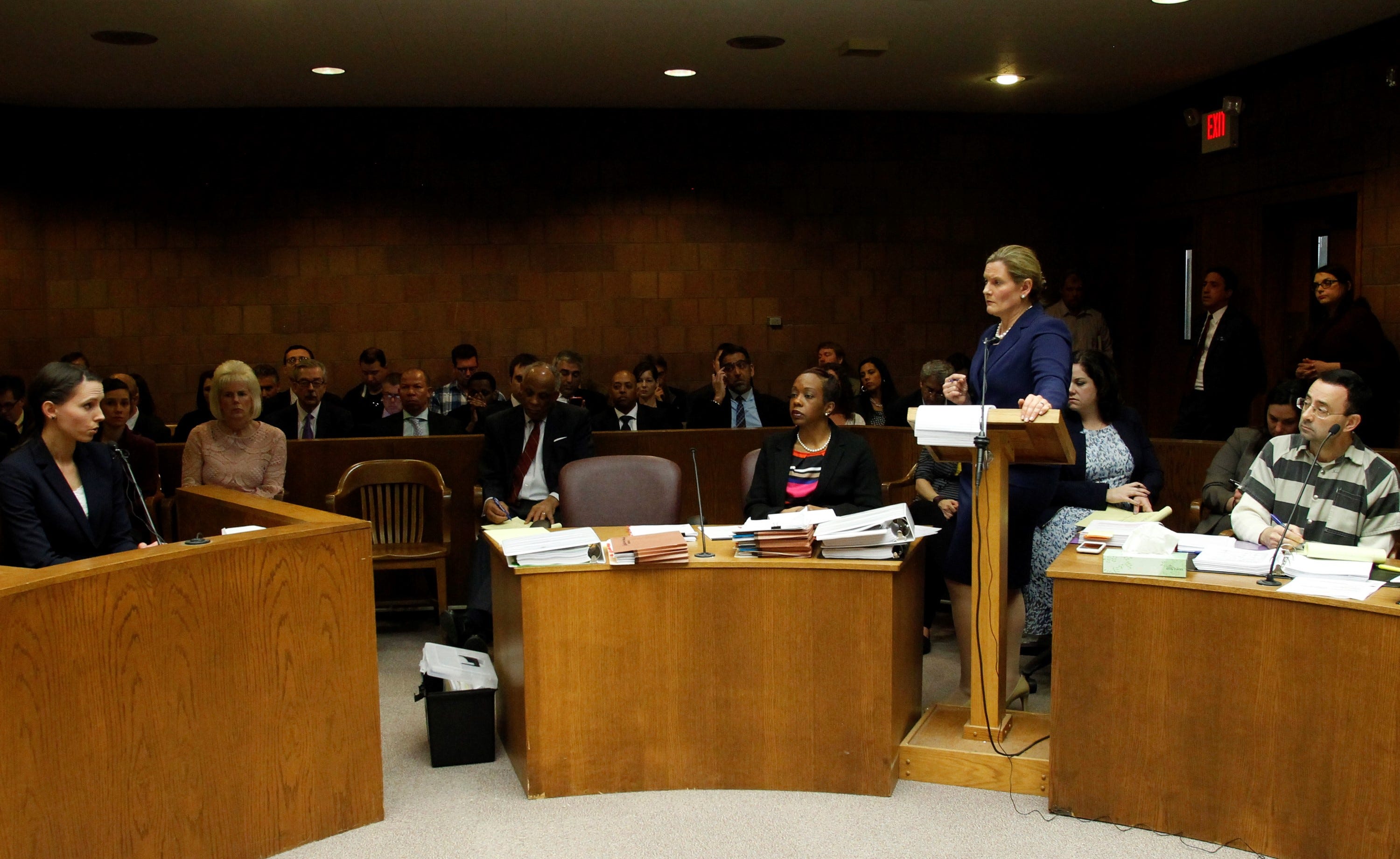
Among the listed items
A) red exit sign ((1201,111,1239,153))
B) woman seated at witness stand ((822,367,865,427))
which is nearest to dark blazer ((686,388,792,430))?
woman seated at witness stand ((822,367,865,427))

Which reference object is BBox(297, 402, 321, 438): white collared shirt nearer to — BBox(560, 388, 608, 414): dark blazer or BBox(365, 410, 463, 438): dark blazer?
BBox(365, 410, 463, 438): dark blazer

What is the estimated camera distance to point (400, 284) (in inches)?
354

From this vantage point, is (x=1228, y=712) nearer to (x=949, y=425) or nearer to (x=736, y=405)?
(x=949, y=425)

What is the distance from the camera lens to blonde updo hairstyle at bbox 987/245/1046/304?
3.41 metres

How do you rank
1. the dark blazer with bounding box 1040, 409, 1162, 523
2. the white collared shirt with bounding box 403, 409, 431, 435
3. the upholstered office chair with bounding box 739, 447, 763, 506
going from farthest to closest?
1. the white collared shirt with bounding box 403, 409, 431, 435
2. the upholstered office chair with bounding box 739, 447, 763, 506
3. the dark blazer with bounding box 1040, 409, 1162, 523

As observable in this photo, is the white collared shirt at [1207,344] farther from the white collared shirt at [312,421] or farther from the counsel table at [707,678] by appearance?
the white collared shirt at [312,421]

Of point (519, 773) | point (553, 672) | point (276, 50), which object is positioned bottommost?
point (519, 773)

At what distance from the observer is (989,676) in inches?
137

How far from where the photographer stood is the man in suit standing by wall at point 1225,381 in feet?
23.4

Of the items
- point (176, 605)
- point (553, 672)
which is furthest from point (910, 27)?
point (176, 605)

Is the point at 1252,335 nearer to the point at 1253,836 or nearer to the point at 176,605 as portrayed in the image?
the point at 1253,836

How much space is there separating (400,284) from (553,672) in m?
6.11

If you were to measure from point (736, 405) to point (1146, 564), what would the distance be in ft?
13.6

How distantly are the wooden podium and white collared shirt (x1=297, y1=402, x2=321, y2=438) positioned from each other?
12.8 ft
